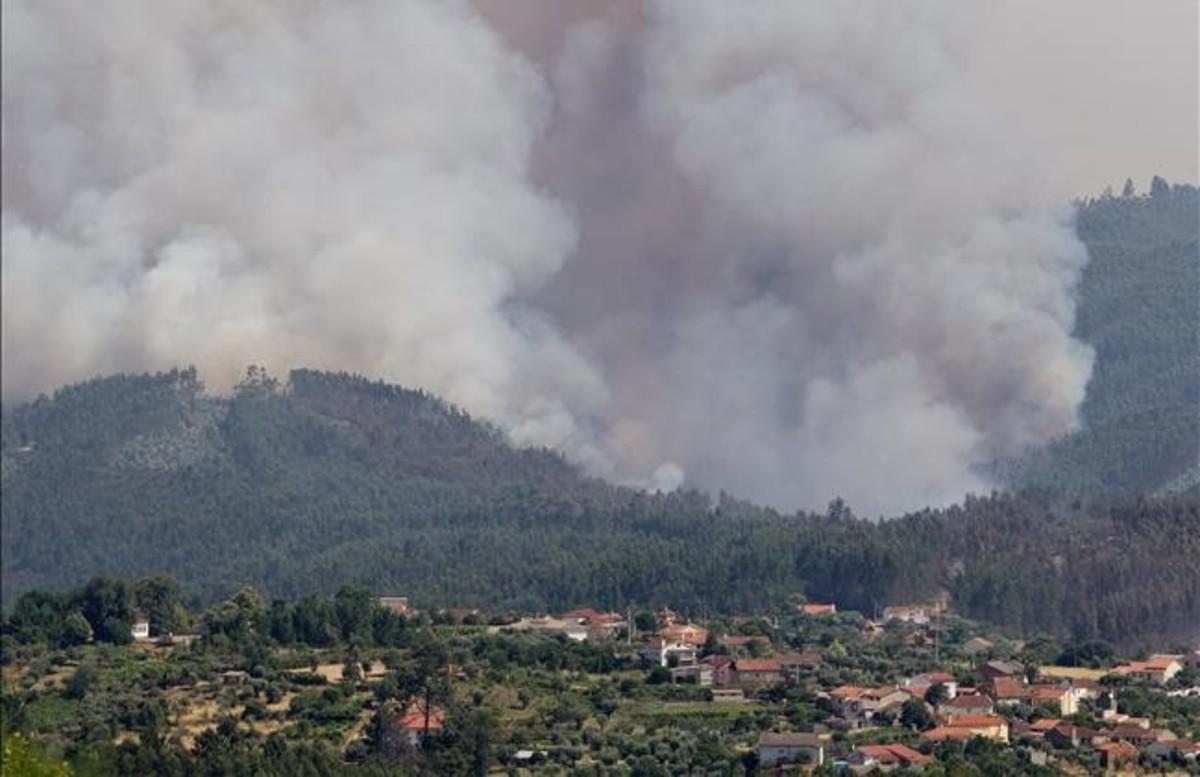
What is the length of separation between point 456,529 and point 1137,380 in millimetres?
43430

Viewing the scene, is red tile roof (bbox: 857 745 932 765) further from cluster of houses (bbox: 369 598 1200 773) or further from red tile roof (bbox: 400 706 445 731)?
red tile roof (bbox: 400 706 445 731)

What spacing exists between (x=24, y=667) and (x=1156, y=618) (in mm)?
44522

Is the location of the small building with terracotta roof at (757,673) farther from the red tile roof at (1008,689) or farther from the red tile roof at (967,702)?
the red tile roof at (1008,689)

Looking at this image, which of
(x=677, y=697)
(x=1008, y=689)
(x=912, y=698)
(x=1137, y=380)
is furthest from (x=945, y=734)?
(x=1137, y=380)

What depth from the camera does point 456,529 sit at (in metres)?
147

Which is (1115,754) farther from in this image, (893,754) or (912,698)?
(912,698)

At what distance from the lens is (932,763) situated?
255 feet

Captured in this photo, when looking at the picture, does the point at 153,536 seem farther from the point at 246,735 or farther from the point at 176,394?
the point at 246,735

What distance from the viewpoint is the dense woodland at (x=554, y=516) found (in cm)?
11988

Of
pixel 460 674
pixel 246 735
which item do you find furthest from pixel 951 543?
pixel 246 735

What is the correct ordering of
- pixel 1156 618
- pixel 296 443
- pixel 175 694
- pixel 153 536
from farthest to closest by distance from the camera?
pixel 296 443 → pixel 153 536 → pixel 1156 618 → pixel 175 694

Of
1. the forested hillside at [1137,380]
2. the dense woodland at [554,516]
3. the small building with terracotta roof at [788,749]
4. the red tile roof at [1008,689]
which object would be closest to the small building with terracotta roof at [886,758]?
the small building with terracotta roof at [788,749]

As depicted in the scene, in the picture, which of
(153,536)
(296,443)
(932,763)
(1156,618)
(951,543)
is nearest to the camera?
(932,763)

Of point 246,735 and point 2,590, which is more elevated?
point 2,590
